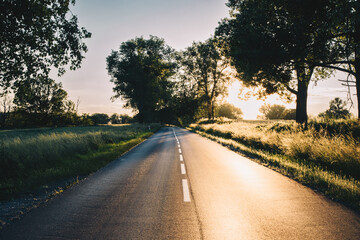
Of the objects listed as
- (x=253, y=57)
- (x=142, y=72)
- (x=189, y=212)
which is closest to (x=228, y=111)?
(x=142, y=72)

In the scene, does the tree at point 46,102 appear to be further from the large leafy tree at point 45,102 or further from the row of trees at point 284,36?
the row of trees at point 284,36

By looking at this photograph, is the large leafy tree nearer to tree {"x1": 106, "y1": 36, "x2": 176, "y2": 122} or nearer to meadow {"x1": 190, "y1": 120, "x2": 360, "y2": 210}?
tree {"x1": 106, "y1": 36, "x2": 176, "y2": 122}

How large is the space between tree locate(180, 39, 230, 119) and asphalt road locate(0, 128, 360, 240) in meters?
32.5

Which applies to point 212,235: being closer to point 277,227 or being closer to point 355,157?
point 277,227

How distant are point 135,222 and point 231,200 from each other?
6.91 feet

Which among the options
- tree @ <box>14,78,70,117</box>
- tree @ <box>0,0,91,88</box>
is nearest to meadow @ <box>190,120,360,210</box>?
tree @ <box>0,0,91,88</box>

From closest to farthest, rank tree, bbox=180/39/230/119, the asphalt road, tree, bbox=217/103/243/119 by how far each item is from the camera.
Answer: the asphalt road < tree, bbox=180/39/230/119 < tree, bbox=217/103/243/119

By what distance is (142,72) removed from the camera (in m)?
37.7

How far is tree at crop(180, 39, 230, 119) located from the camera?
36.3 meters

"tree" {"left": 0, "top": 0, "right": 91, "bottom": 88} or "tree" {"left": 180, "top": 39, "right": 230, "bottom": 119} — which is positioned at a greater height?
"tree" {"left": 180, "top": 39, "right": 230, "bottom": 119}

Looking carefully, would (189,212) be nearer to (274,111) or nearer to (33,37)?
(33,37)

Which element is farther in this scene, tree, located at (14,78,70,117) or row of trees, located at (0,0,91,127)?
tree, located at (14,78,70,117)

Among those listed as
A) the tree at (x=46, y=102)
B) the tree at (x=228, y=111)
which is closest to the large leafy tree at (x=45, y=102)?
the tree at (x=46, y=102)

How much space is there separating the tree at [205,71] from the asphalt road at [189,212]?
32508 millimetres
